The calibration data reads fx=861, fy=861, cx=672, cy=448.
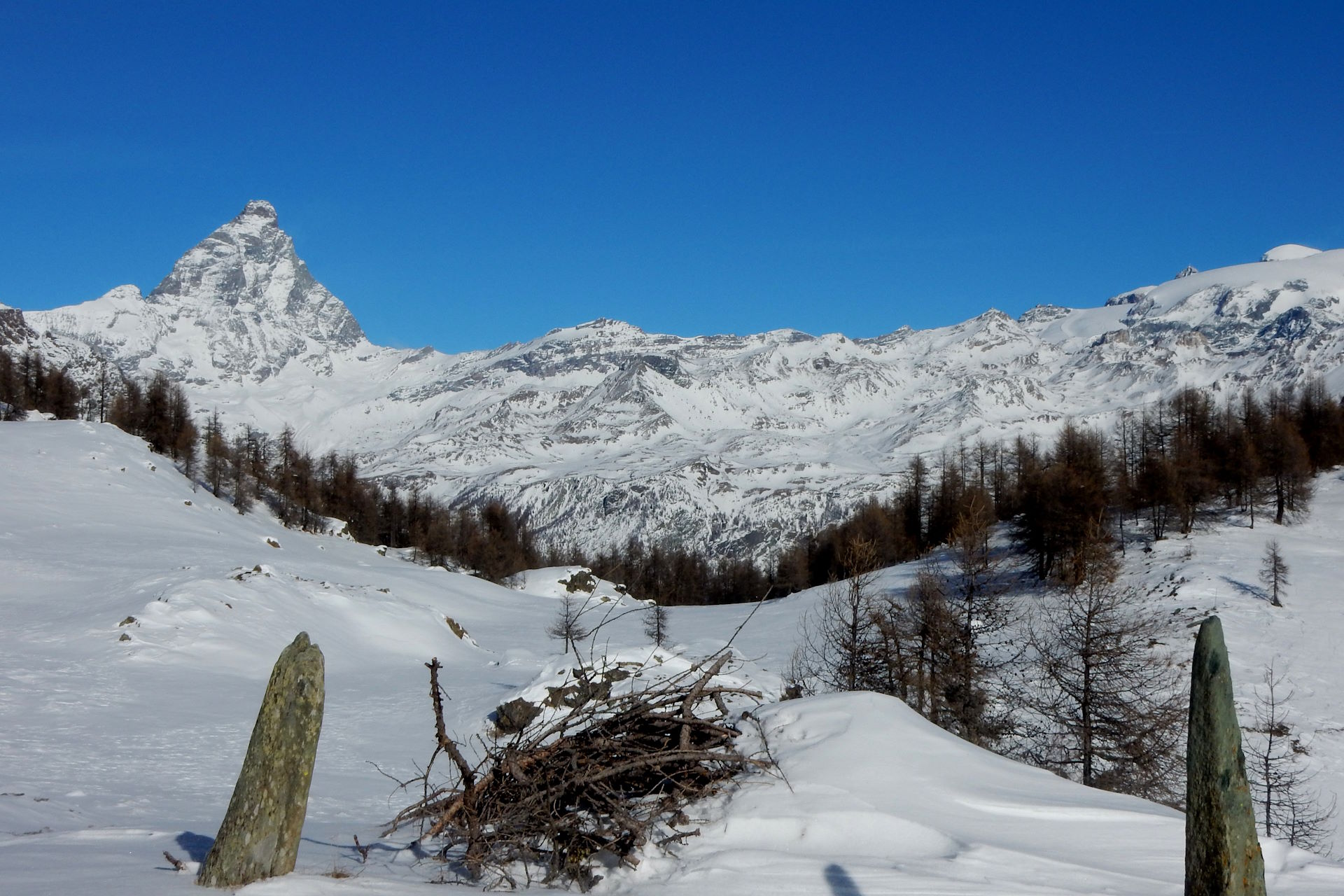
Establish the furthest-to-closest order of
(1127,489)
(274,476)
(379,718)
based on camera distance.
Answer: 1. (274,476)
2. (1127,489)
3. (379,718)

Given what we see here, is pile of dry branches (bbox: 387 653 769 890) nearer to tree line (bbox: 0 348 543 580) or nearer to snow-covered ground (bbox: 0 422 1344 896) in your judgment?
snow-covered ground (bbox: 0 422 1344 896)

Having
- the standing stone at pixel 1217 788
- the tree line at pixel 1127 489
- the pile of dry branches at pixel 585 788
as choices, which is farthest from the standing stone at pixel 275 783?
the tree line at pixel 1127 489

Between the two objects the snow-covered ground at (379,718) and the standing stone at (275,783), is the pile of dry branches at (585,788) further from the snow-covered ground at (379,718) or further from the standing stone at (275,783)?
the standing stone at (275,783)

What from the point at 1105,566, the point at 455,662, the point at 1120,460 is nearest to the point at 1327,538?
the point at 1120,460

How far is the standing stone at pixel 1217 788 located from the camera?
3725 mm

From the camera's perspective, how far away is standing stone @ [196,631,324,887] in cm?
485

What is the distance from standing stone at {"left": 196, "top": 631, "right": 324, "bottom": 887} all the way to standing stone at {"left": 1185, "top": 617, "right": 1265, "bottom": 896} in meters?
4.55

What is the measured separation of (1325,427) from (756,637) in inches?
2882

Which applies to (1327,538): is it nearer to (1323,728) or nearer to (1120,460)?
(1120,460)

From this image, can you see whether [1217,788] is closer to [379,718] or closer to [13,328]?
[379,718]

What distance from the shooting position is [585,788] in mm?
6055

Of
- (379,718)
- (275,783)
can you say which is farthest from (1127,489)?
(275,783)

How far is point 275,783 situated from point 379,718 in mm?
17888

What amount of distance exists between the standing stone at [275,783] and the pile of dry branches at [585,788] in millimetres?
743
